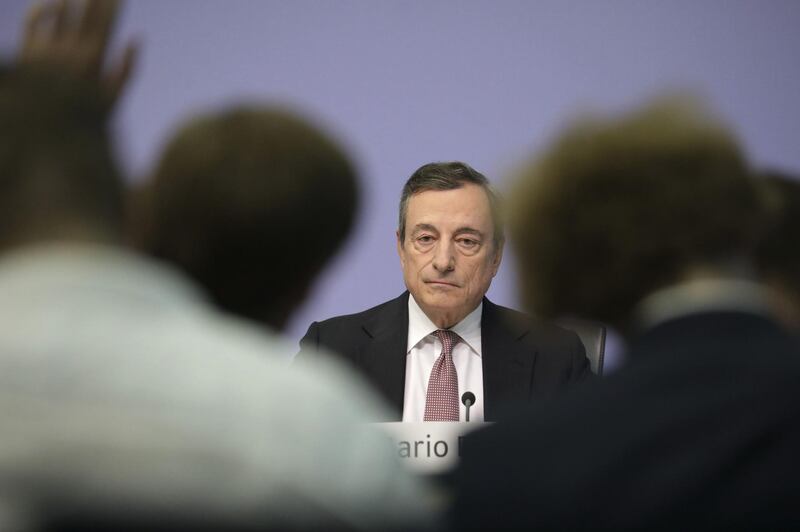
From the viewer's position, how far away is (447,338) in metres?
3.22

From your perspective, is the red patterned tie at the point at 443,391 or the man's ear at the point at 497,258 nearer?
the red patterned tie at the point at 443,391

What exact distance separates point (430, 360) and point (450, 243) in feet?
1.73

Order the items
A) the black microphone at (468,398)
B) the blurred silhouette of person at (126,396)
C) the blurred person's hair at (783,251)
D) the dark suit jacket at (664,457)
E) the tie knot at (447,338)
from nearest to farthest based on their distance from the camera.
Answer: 1. the blurred silhouette of person at (126,396)
2. the dark suit jacket at (664,457)
3. the blurred person's hair at (783,251)
4. the black microphone at (468,398)
5. the tie knot at (447,338)

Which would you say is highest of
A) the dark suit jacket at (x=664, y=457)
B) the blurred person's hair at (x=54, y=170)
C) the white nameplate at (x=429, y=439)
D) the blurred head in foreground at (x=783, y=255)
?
the white nameplate at (x=429, y=439)

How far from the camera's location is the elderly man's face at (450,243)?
11.4 feet

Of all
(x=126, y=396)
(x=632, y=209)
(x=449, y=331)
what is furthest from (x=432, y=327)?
(x=126, y=396)

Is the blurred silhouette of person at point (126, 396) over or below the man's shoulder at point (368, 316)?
below

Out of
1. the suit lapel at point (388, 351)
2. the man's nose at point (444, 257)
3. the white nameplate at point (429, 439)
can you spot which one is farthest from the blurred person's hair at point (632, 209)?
the man's nose at point (444, 257)

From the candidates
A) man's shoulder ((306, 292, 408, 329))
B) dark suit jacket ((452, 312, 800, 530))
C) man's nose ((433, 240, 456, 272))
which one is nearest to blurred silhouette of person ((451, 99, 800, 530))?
dark suit jacket ((452, 312, 800, 530))

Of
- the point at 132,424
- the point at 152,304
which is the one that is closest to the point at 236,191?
the point at 152,304

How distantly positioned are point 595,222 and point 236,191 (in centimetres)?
42

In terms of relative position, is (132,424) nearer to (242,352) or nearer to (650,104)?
(242,352)

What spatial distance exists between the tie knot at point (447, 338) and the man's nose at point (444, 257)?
303 millimetres

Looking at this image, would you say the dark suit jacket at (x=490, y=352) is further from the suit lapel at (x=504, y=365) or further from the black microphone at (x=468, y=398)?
the black microphone at (x=468, y=398)
